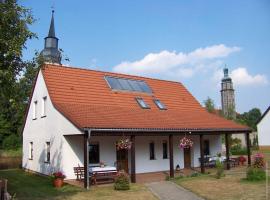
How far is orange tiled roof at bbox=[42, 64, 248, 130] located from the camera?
18516 millimetres

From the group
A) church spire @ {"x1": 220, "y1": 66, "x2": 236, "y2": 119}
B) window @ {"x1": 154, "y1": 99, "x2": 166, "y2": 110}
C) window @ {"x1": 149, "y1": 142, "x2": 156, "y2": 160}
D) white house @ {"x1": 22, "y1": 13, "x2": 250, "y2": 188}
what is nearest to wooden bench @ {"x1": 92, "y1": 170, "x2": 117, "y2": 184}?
white house @ {"x1": 22, "y1": 13, "x2": 250, "y2": 188}

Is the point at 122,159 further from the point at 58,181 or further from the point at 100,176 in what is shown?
the point at 58,181

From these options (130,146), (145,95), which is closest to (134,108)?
(145,95)

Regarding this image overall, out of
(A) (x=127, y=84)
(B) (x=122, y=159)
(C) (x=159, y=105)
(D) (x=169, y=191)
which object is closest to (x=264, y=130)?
(C) (x=159, y=105)

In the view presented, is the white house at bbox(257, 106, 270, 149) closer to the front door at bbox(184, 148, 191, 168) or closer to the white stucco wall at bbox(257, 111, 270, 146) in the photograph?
the white stucco wall at bbox(257, 111, 270, 146)

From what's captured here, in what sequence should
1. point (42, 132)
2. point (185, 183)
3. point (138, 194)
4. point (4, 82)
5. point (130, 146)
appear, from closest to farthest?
point (4, 82) < point (138, 194) < point (185, 183) < point (130, 146) < point (42, 132)

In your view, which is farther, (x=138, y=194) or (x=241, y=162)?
(x=241, y=162)

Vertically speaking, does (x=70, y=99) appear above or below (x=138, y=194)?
above

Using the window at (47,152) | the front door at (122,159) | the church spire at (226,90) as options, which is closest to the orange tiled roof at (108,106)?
the front door at (122,159)

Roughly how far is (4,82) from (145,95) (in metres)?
14.9

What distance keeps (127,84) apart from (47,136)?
265 inches

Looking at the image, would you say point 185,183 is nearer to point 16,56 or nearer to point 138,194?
point 138,194

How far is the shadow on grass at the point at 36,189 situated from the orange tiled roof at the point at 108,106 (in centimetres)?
296

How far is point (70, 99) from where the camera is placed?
67.6 ft
